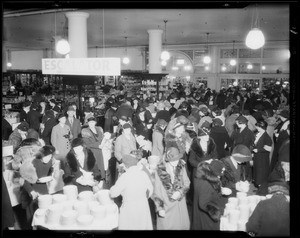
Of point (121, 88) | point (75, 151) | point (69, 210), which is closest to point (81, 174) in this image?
point (75, 151)

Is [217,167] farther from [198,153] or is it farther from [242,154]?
[198,153]

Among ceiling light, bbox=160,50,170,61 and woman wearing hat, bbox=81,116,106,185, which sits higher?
ceiling light, bbox=160,50,170,61

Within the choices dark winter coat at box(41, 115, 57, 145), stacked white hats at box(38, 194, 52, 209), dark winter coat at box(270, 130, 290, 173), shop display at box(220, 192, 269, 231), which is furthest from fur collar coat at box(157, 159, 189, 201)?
dark winter coat at box(41, 115, 57, 145)

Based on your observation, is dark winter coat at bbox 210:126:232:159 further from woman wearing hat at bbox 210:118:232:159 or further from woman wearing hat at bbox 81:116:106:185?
woman wearing hat at bbox 81:116:106:185

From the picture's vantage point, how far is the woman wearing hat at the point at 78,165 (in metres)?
4.63

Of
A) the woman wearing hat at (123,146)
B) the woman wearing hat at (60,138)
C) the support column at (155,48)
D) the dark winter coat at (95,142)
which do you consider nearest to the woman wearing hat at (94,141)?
the dark winter coat at (95,142)

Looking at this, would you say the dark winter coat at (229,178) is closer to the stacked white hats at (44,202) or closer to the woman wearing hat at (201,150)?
the woman wearing hat at (201,150)

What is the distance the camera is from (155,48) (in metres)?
13.7

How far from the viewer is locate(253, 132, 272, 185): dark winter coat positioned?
19.6 ft

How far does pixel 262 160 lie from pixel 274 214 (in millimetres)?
2945

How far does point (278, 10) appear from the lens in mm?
9219

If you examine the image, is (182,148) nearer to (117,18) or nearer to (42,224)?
(42,224)

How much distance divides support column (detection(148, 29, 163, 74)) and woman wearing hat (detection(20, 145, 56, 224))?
9.82 m

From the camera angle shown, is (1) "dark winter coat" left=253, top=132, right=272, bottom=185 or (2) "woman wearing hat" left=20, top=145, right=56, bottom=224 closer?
(2) "woman wearing hat" left=20, top=145, right=56, bottom=224
